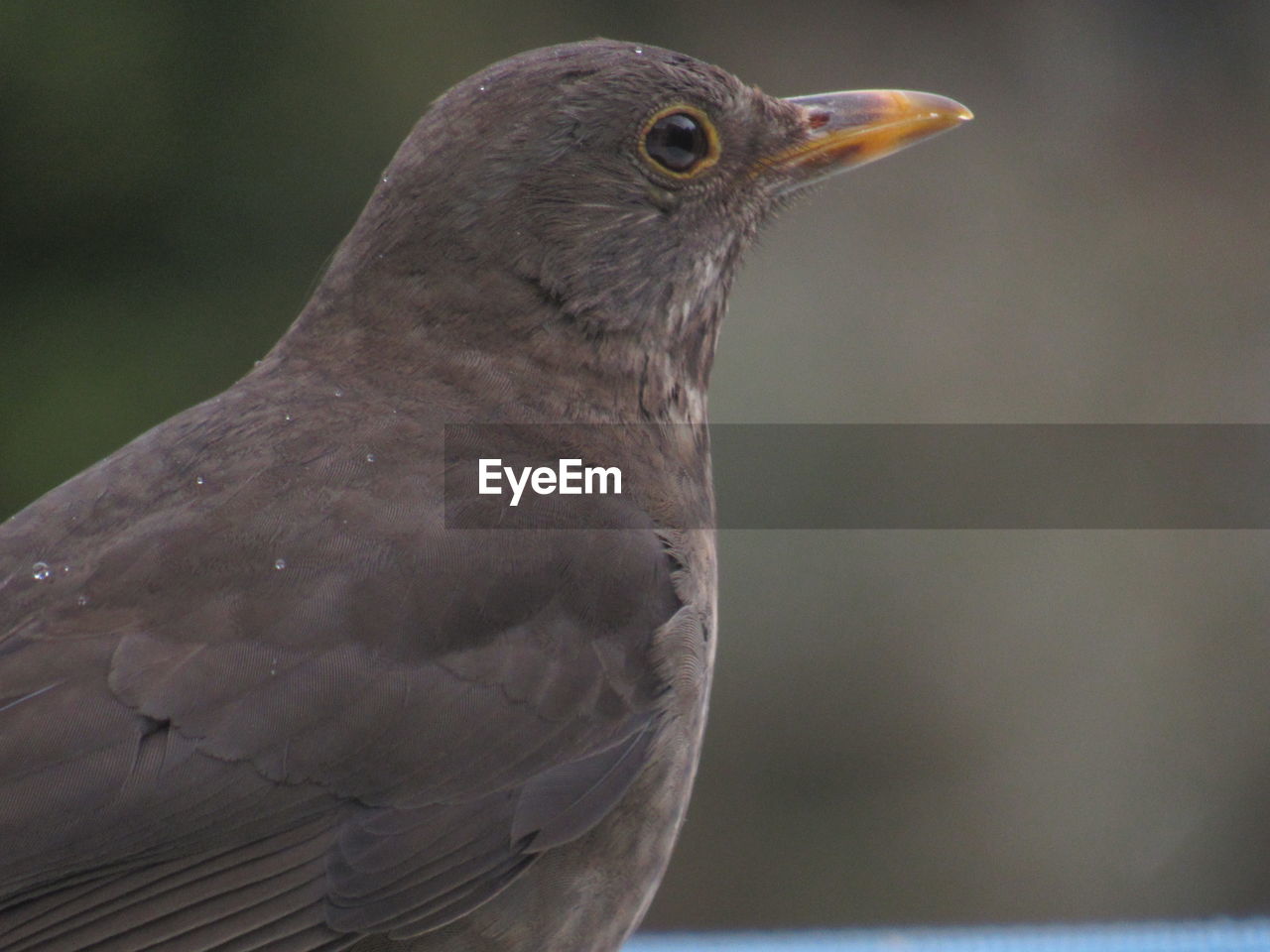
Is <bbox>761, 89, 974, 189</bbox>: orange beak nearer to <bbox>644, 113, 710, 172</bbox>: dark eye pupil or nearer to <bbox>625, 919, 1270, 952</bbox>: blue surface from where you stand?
<bbox>644, 113, 710, 172</bbox>: dark eye pupil

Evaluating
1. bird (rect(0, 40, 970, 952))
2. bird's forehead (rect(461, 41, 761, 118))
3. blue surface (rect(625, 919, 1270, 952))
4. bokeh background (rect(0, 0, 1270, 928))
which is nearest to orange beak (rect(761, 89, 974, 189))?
bird (rect(0, 40, 970, 952))

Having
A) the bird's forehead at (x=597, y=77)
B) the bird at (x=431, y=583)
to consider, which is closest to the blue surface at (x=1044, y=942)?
the bird at (x=431, y=583)

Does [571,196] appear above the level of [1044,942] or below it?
above

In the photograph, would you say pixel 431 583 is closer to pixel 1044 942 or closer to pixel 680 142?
pixel 680 142

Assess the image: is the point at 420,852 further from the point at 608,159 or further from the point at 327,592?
the point at 608,159

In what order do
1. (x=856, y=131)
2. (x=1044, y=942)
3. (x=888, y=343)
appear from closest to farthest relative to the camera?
(x=856, y=131) → (x=1044, y=942) → (x=888, y=343)

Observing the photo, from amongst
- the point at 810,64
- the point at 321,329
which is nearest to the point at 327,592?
the point at 321,329

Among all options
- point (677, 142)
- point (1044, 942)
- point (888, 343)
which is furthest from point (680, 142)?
point (888, 343)

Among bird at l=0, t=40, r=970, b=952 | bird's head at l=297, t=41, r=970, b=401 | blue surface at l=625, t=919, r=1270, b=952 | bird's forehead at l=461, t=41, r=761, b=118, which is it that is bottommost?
blue surface at l=625, t=919, r=1270, b=952
